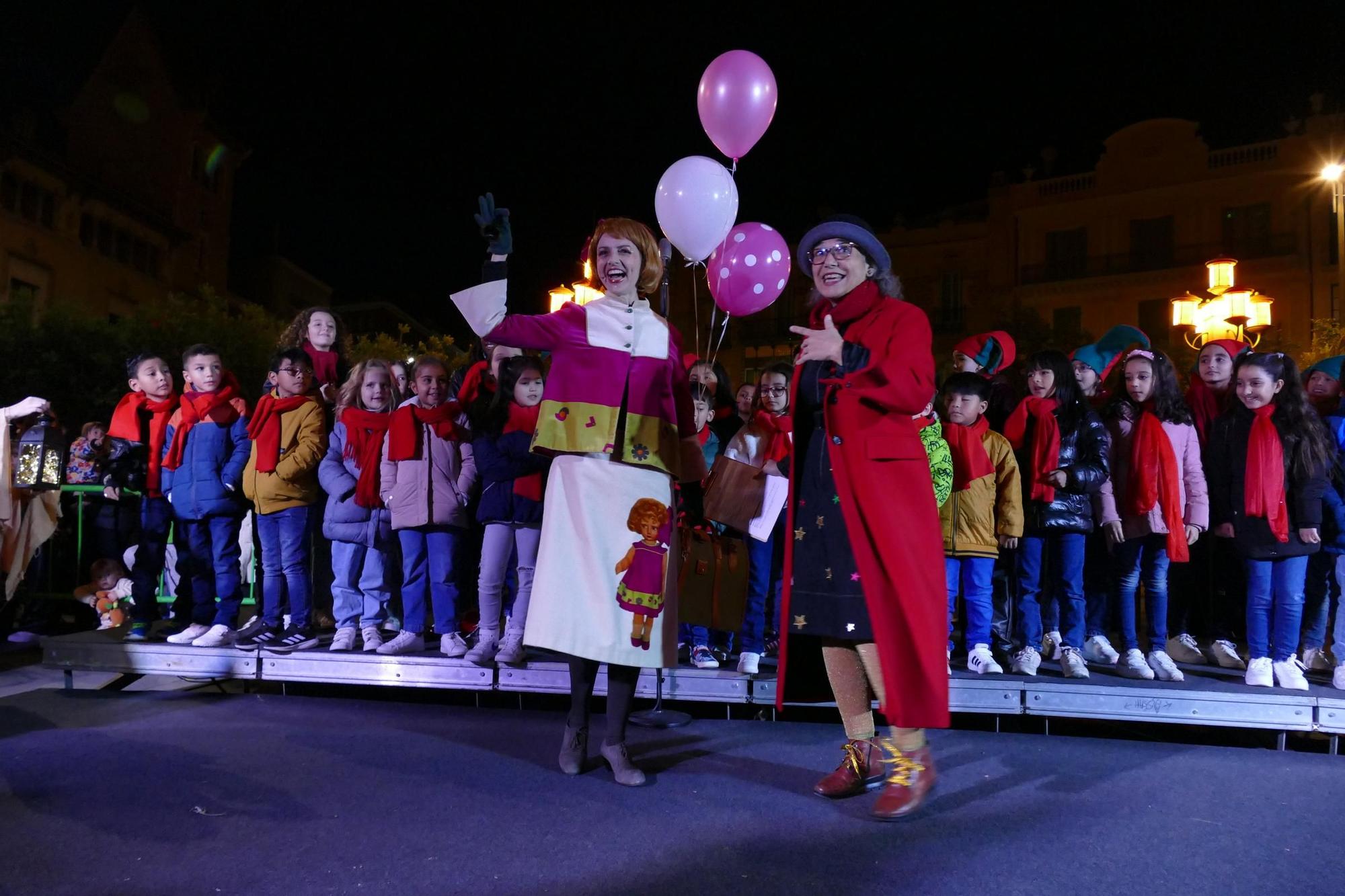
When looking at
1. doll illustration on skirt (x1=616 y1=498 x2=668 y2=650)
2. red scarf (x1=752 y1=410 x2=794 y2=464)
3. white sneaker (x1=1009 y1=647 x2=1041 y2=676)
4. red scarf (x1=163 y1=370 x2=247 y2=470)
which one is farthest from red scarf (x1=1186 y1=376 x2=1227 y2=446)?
red scarf (x1=163 y1=370 x2=247 y2=470)

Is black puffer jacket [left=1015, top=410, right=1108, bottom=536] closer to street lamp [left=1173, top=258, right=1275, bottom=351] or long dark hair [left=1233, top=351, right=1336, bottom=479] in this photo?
long dark hair [left=1233, top=351, right=1336, bottom=479]

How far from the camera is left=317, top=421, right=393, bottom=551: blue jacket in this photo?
5.20 metres

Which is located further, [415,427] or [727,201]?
[727,201]

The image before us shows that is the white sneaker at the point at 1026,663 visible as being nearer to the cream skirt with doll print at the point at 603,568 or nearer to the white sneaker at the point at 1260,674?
the white sneaker at the point at 1260,674

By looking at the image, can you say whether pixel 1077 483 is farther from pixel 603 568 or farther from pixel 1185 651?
pixel 603 568

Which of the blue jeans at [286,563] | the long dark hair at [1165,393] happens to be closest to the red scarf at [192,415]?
the blue jeans at [286,563]

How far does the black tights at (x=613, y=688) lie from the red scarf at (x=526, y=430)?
4.93 feet

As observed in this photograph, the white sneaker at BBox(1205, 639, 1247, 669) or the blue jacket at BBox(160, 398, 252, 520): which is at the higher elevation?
the blue jacket at BBox(160, 398, 252, 520)

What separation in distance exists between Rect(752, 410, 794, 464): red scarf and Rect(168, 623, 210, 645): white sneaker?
11.1 ft

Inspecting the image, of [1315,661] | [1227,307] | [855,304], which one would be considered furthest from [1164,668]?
[1227,307]

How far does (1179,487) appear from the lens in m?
4.73

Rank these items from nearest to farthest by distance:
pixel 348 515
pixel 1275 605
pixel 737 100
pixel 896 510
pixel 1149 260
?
1. pixel 896 510
2. pixel 1275 605
3. pixel 348 515
4. pixel 737 100
5. pixel 1149 260

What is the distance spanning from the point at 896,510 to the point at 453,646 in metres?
2.72

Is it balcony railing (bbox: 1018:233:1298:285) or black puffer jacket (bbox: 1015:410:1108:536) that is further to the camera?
balcony railing (bbox: 1018:233:1298:285)
